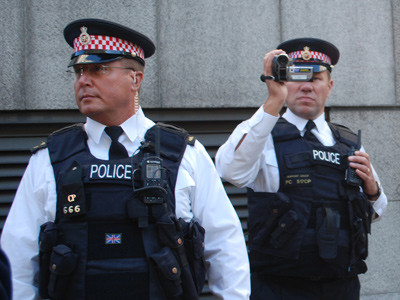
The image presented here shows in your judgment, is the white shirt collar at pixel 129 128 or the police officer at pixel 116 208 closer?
the police officer at pixel 116 208

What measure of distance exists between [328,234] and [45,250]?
171 centimetres

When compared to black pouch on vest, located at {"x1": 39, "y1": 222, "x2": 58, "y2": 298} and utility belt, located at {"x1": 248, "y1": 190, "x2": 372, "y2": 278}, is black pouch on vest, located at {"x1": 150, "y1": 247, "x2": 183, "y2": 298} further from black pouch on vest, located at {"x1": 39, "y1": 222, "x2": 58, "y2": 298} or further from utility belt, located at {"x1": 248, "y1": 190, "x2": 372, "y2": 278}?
utility belt, located at {"x1": 248, "y1": 190, "x2": 372, "y2": 278}

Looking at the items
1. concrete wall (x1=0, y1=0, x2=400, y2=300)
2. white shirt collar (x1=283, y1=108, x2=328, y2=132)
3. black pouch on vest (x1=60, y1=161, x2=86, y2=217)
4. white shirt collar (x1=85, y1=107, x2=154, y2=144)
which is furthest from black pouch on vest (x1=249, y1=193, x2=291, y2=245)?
concrete wall (x1=0, y1=0, x2=400, y2=300)

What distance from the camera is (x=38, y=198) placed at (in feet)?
7.74

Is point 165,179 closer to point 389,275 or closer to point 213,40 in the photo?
point 213,40

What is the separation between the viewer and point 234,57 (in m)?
5.03

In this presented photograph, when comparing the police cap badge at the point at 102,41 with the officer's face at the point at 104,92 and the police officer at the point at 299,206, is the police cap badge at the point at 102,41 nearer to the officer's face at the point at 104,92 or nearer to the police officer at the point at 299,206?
the officer's face at the point at 104,92

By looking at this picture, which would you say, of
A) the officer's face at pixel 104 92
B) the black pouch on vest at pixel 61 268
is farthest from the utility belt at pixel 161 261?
Answer: the officer's face at pixel 104 92

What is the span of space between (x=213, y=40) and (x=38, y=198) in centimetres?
309

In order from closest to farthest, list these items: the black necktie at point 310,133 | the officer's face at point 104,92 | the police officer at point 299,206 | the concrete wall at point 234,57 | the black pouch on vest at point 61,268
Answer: the black pouch on vest at point 61,268 → the officer's face at point 104,92 → the police officer at point 299,206 → the black necktie at point 310,133 → the concrete wall at point 234,57

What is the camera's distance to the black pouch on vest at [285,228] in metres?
3.06

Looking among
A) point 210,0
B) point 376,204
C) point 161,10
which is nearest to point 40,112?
point 161,10

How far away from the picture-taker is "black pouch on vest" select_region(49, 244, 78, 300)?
2.16m

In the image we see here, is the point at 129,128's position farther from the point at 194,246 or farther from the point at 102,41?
the point at 194,246
